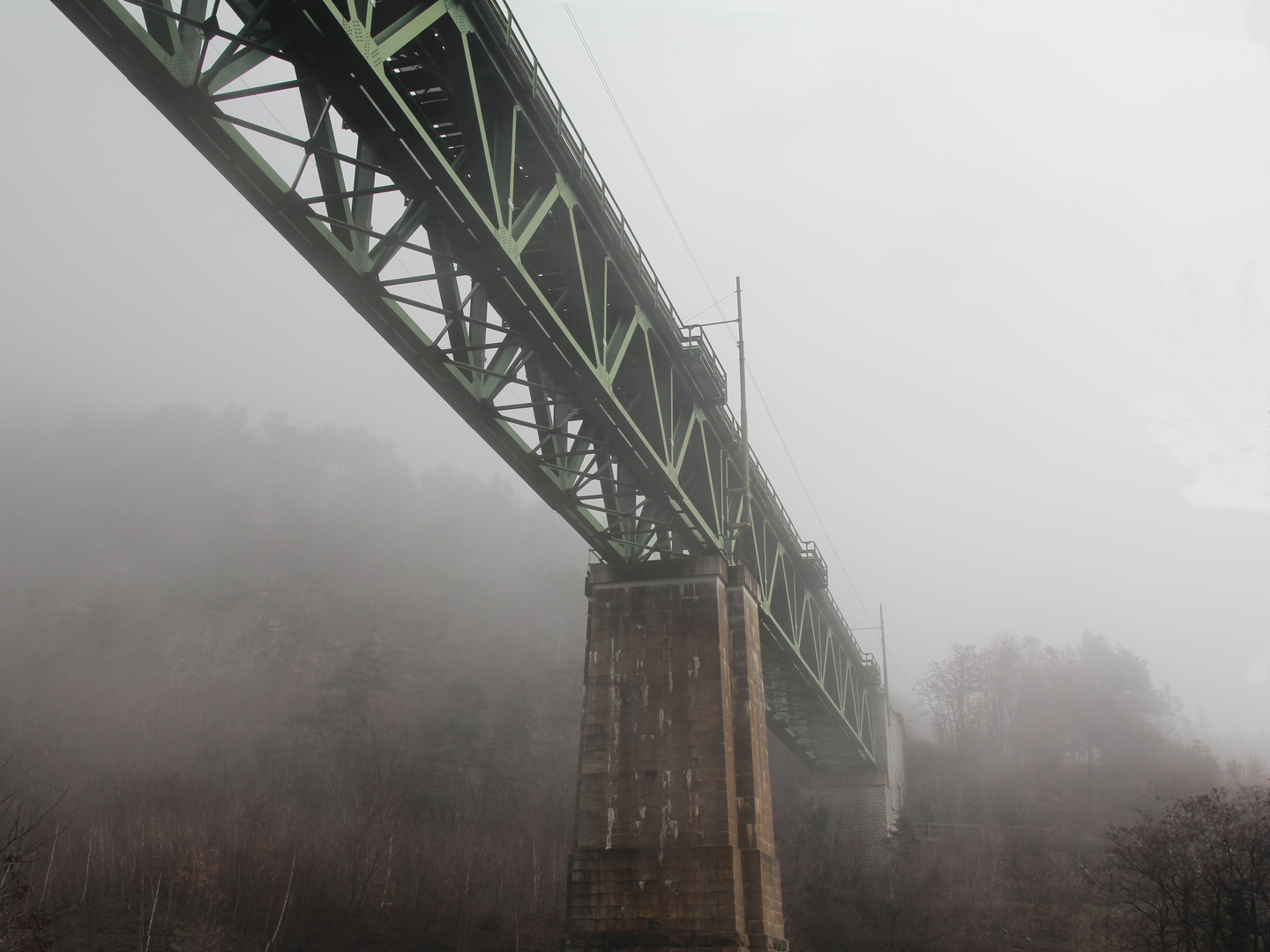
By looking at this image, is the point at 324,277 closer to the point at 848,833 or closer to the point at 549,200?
the point at 549,200

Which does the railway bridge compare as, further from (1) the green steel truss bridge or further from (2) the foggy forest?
(2) the foggy forest

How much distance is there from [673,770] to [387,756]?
37670 millimetres

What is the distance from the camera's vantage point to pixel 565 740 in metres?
60.2

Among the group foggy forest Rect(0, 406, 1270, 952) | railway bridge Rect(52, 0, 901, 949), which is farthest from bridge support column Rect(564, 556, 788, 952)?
foggy forest Rect(0, 406, 1270, 952)

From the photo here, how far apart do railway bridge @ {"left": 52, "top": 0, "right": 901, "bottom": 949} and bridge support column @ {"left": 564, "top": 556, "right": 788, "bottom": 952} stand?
0.15 feet

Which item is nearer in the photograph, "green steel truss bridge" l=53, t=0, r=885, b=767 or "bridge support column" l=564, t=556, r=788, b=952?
"green steel truss bridge" l=53, t=0, r=885, b=767

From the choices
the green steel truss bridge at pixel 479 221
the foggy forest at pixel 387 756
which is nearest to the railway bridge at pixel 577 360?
the green steel truss bridge at pixel 479 221

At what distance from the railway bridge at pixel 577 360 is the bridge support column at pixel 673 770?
5 cm

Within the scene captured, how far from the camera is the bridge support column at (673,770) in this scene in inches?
669

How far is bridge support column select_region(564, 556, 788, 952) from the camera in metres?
17.0

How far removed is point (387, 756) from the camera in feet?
167

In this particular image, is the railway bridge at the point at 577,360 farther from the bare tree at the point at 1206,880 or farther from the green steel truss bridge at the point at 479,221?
the bare tree at the point at 1206,880

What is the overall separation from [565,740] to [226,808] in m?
22.7

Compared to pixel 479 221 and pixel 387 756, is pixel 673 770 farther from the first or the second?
pixel 387 756
